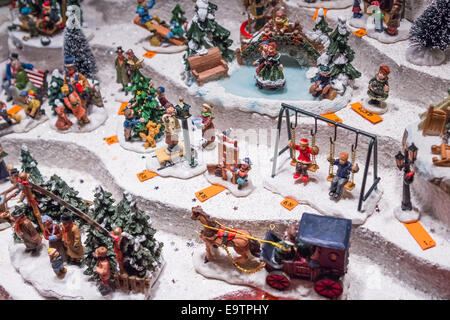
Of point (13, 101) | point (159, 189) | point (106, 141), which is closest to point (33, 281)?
point (159, 189)

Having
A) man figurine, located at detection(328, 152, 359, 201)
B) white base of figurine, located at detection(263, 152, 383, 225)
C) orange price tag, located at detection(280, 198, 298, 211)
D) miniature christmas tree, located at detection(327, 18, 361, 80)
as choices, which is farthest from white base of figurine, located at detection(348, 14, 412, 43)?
orange price tag, located at detection(280, 198, 298, 211)

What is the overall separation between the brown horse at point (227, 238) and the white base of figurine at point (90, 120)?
334cm

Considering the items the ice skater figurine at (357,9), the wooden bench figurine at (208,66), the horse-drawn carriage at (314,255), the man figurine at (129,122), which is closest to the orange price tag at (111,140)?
the man figurine at (129,122)

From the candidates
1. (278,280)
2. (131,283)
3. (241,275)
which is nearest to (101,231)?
(131,283)

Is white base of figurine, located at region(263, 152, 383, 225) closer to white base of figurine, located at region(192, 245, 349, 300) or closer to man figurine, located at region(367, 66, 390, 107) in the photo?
white base of figurine, located at region(192, 245, 349, 300)

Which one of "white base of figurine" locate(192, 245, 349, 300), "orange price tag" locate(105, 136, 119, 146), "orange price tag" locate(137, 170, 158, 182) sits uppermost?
"orange price tag" locate(137, 170, 158, 182)

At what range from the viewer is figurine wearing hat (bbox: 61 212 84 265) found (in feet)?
23.2

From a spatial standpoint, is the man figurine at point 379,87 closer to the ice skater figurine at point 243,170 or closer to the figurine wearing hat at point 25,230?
the ice skater figurine at point 243,170

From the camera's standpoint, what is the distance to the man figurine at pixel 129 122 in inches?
344

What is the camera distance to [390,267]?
24.0 feet

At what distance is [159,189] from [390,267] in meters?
3.46

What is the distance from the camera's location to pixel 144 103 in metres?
8.73

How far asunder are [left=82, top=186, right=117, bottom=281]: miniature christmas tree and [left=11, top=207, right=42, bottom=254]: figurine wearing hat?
2.97 ft
